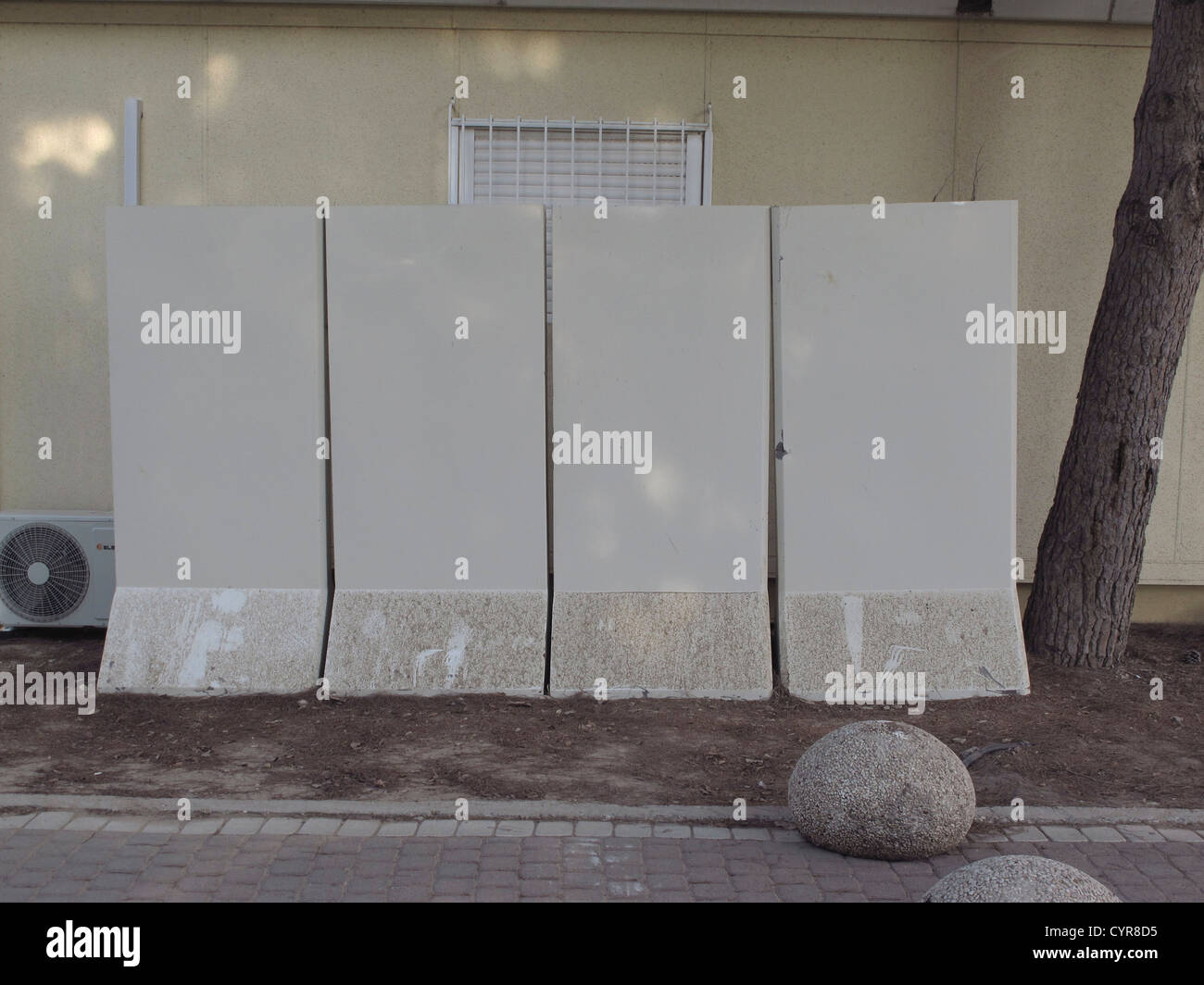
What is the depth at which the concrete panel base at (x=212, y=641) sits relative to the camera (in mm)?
6336

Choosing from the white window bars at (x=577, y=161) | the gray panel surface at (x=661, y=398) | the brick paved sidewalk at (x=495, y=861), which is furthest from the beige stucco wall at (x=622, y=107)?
the brick paved sidewalk at (x=495, y=861)

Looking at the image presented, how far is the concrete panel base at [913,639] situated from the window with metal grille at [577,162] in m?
3.35

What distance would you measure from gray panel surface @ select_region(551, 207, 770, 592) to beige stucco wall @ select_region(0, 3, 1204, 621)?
1754 millimetres

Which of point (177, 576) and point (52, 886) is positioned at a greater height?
point (177, 576)

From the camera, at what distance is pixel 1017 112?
25.5 feet

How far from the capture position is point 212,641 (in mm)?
6398

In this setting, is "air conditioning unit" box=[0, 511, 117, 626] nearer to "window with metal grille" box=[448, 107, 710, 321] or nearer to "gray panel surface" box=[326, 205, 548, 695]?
"gray panel surface" box=[326, 205, 548, 695]

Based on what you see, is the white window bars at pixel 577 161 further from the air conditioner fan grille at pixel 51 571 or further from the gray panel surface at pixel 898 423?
the air conditioner fan grille at pixel 51 571

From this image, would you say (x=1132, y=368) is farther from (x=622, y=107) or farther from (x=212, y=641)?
(x=212, y=641)

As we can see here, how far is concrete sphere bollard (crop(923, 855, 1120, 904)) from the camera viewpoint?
10.3 ft

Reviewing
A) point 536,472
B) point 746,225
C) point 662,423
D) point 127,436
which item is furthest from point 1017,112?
point 127,436

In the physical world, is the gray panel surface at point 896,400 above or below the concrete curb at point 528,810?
above

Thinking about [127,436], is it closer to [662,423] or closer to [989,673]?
[662,423]

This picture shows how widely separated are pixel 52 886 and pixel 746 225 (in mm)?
4964
